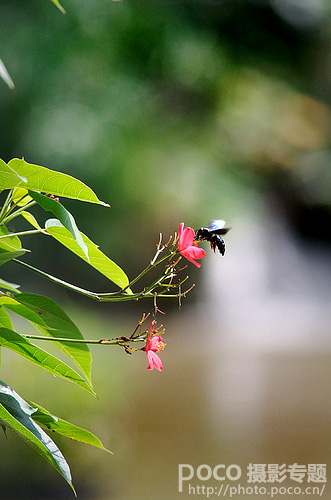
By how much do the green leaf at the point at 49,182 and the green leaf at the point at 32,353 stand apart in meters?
0.09

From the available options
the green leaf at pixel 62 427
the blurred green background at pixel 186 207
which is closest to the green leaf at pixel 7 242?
the green leaf at pixel 62 427

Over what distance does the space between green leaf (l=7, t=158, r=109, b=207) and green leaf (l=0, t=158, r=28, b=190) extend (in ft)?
0.08

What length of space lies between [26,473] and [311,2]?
502 cm

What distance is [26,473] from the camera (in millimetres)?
1729

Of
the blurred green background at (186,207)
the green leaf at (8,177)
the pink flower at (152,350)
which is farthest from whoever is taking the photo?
the blurred green background at (186,207)

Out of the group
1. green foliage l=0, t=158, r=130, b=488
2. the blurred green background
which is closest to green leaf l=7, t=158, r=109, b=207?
green foliage l=0, t=158, r=130, b=488

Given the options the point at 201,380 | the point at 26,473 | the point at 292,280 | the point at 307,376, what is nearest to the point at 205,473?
the point at 26,473

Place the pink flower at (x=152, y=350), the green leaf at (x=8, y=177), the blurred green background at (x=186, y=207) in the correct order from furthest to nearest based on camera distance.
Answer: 1. the blurred green background at (x=186, y=207)
2. the pink flower at (x=152, y=350)
3. the green leaf at (x=8, y=177)

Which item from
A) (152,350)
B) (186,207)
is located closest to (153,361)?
(152,350)

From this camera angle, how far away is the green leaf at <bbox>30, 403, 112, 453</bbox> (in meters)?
0.38

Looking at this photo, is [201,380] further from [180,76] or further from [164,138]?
[180,76]

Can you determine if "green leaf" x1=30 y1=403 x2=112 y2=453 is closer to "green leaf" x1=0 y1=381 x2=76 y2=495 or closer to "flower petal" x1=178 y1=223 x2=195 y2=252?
"green leaf" x1=0 y1=381 x2=76 y2=495

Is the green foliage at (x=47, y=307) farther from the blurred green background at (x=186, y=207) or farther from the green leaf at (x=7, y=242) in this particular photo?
the blurred green background at (x=186, y=207)

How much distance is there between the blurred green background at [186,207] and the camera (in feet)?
7.05
